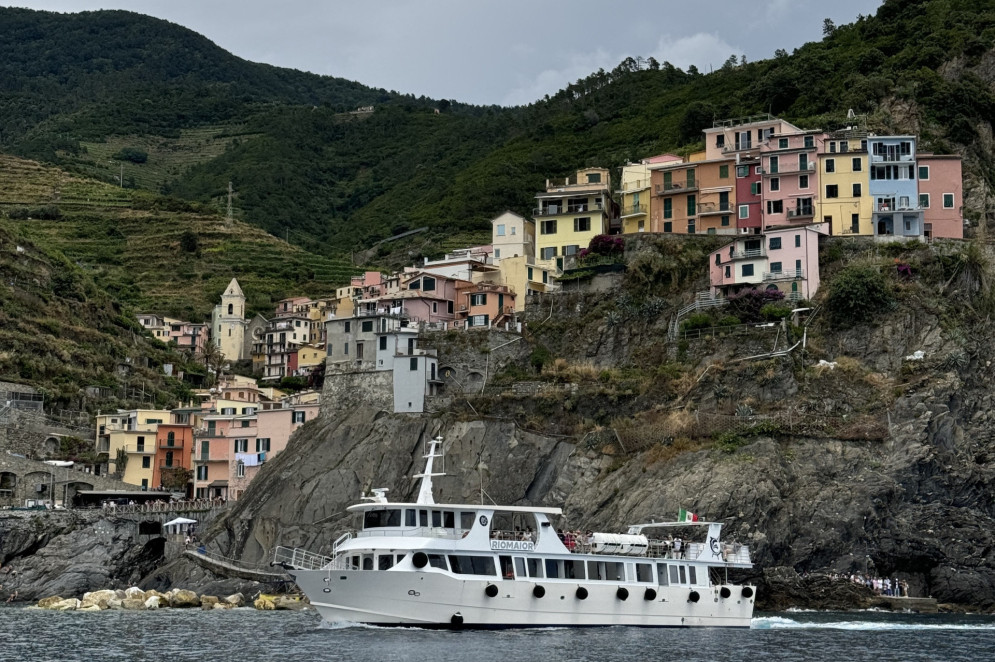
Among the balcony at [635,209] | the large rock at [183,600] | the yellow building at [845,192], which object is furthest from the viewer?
the balcony at [635,209]

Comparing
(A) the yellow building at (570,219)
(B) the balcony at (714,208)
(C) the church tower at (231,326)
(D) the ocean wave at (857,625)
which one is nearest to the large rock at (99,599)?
(D) the ocean wave at (857,625)

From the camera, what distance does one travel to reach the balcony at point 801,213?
252 feet

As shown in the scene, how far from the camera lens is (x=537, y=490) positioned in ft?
217

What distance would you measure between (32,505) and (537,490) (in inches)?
1260

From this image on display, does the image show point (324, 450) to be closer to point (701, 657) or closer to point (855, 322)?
point (855, 322)

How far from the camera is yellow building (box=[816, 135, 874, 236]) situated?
7600 centimetres

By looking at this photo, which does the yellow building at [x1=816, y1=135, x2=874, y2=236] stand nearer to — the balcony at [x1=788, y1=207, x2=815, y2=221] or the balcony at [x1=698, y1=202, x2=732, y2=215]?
the balcony at [x1=788, y1=207, x2=815, y2=221]

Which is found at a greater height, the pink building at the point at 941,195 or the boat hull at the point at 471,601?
the pink building at the point at 941,195

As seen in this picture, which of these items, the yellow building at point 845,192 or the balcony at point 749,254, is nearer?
the balcony at point 749,254

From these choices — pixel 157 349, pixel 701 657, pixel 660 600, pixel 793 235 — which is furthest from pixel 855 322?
pixel 157 349

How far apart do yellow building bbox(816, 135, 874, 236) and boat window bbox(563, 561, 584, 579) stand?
34.0m

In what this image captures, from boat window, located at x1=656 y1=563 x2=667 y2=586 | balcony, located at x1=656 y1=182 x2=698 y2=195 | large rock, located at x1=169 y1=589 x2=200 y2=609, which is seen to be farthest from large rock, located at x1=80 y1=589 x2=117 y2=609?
balcony, located at x1=656 y1=182 x2=698 y2=195

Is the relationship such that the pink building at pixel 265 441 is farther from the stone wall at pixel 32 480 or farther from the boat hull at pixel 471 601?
the boat hull at pixel 471 601

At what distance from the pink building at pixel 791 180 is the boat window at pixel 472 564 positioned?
36.6m
